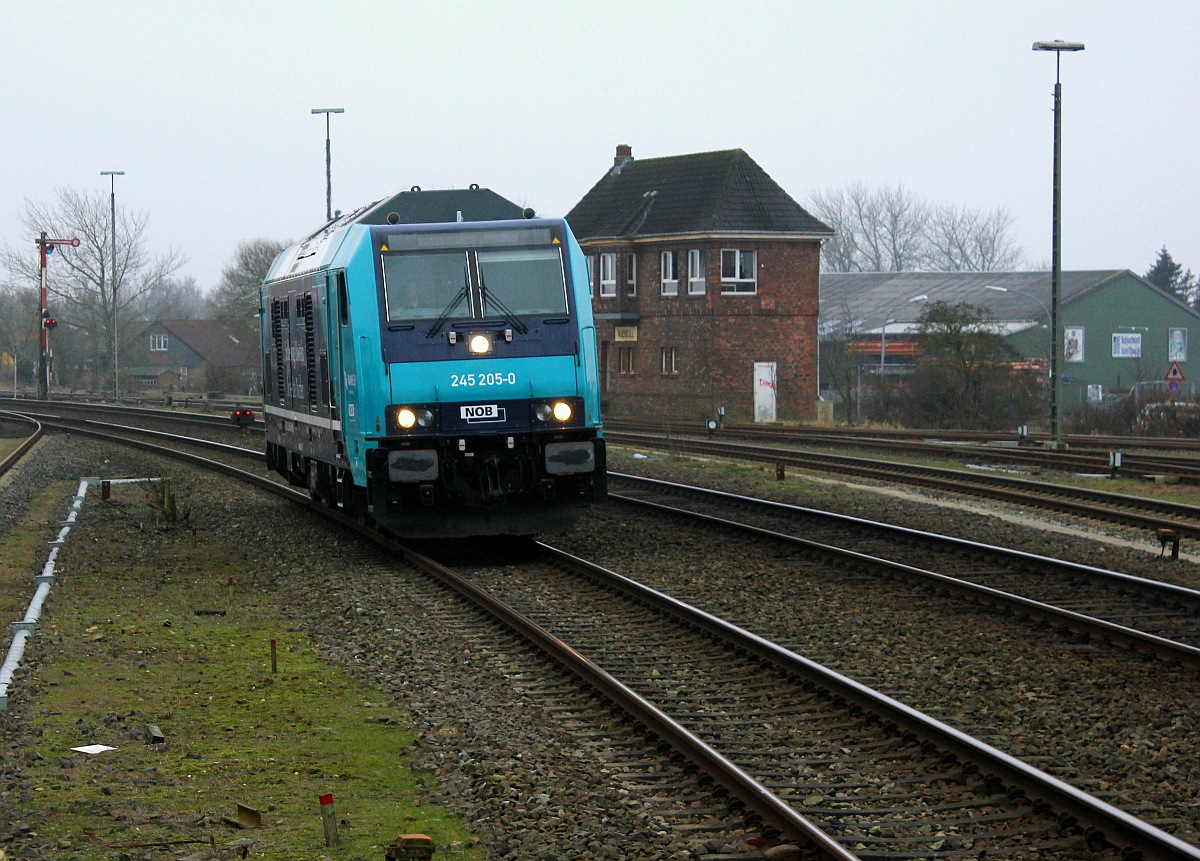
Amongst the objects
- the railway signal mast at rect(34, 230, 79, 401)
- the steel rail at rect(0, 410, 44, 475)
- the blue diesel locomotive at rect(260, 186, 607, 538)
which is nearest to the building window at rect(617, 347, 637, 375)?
the steel rail at rect(0, 410, 44, 475)

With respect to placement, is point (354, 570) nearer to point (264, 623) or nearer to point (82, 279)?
point (264, 623)

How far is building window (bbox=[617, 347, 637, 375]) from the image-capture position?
5256 cm

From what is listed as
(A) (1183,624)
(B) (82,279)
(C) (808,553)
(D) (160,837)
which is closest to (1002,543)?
(C) (808,553)

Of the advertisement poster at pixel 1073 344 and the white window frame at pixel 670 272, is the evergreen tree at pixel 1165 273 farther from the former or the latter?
the white window frame at pixel 670 272

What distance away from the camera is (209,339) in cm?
10900

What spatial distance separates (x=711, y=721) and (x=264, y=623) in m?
4.83

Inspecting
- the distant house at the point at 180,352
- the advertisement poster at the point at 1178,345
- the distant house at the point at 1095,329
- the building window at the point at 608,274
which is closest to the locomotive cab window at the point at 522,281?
the building window at the point at 608,274

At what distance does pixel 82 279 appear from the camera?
7994cm

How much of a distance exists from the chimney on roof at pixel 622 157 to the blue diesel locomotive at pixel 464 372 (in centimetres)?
4437

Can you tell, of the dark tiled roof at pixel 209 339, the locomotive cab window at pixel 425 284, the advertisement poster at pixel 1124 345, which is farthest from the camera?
the dark tiled roof at pixel 209 339

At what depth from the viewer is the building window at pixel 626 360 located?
5256 cm

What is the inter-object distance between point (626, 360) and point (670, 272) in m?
3.96

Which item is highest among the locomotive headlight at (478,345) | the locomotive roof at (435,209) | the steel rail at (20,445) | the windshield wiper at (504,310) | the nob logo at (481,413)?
the locomotive roof at (435,209)

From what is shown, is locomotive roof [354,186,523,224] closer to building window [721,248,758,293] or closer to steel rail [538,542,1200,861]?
steel rail [538,542,1200,861]
